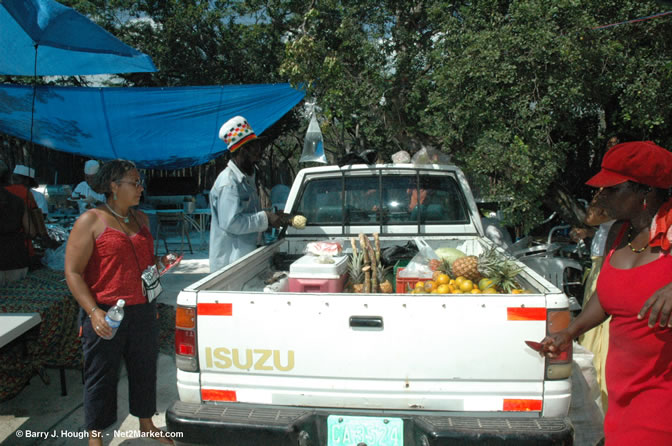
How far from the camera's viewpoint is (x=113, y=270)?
2664 millimetres

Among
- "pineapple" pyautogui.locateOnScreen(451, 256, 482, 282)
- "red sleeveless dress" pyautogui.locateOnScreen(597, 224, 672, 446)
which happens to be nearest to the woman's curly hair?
"pineapple" pyautogui.locateOnScreen(451, 256, 482, 282)

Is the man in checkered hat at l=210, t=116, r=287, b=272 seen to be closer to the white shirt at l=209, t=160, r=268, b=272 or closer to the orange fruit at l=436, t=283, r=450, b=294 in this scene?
the white shirt at l=209, t=160, r=268, b=272

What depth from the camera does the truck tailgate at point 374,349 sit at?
2.10 meters

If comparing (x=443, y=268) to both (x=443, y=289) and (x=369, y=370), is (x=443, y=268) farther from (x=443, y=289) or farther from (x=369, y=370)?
(x=369, y=370)

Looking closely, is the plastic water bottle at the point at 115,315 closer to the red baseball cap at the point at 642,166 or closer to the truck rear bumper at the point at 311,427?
the truck rear bumper at the point at 311,427

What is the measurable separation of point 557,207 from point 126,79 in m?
13.4

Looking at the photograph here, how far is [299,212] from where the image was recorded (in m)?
4.23

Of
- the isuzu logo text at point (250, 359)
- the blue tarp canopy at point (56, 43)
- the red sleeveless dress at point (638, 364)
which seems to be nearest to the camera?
the red sleeveless dress at point (638, 364)

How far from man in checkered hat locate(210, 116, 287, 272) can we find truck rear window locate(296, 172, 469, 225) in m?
0.53

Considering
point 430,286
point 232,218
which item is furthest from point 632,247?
point 232,218

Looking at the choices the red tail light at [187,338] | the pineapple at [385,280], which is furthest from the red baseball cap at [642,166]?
the red tail light at [187,338]

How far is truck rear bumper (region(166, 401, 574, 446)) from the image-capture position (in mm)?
1979

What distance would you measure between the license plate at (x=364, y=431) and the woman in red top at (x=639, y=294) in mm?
897

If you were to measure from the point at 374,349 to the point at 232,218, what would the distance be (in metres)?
1.88
